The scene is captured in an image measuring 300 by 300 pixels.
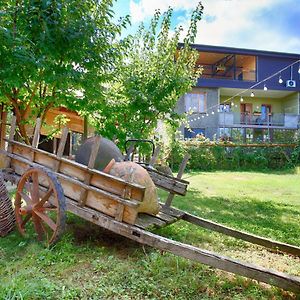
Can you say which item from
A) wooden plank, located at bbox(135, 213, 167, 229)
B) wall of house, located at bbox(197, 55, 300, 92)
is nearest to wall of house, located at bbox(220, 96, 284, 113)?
wall of house, located at bbox(197, 55, 300, 92)

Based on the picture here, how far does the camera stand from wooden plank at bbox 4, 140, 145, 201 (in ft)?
11.8

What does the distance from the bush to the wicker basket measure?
14.2 meters

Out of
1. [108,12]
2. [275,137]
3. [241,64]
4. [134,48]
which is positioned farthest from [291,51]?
[108,12]

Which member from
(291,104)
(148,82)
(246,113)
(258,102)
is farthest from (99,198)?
(291,104)

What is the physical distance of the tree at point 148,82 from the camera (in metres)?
7.86

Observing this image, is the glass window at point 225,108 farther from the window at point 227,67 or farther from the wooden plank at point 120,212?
the wooden plank at point 120,212

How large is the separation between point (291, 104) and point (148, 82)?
922 inches

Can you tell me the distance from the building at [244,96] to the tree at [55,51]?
17859mm

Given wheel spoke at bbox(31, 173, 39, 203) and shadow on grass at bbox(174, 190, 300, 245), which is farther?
shadow on grass at bbox(174, 190, 300, 245)

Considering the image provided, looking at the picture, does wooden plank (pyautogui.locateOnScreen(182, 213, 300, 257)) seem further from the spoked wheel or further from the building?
the building

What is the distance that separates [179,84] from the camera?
949 centimetres

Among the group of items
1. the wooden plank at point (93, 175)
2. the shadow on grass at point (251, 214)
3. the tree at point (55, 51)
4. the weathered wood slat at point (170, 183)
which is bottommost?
the shadow on grass at point (251, 214)

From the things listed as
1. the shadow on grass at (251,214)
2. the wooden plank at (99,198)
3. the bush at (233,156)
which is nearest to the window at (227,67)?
the bush at (233,156)

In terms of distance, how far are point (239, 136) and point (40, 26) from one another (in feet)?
64.7
